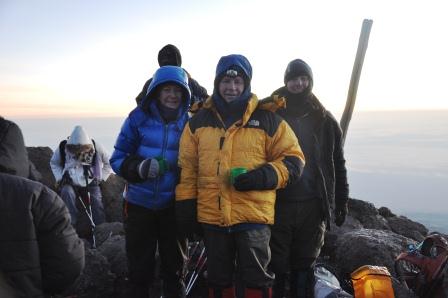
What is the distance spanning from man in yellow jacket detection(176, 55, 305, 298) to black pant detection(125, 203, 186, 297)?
0.35 metres

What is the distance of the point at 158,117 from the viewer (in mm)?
3756

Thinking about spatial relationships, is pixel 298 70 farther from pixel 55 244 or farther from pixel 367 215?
pixel 367 215

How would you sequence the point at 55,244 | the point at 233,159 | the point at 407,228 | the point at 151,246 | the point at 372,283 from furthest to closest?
the point at 407,228 → the point at 372,283 → the point at 151,246 → the point at 233,159 → the point at 55,244

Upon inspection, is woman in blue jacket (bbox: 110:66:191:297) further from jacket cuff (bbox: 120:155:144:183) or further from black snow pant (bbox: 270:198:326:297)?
black snow pant (bbox: 270:198:326:297)

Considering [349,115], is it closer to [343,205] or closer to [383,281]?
[343,205]

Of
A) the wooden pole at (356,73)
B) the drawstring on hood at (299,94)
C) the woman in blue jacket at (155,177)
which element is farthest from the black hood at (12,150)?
the wooden pole at (356,73)

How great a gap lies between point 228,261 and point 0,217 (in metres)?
1.91

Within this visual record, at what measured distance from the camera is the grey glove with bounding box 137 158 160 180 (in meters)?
3.45

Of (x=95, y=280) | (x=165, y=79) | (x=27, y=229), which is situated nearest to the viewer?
(x=27, y=229)

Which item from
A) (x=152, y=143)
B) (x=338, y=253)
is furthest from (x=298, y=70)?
(x=338, y=253)

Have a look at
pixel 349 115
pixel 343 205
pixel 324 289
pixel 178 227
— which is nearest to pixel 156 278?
pixel 178 227

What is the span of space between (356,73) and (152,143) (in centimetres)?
412

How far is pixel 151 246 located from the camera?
3.79 meters

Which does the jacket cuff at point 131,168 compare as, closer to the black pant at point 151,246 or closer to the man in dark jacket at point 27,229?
the black pant at point 151,246
